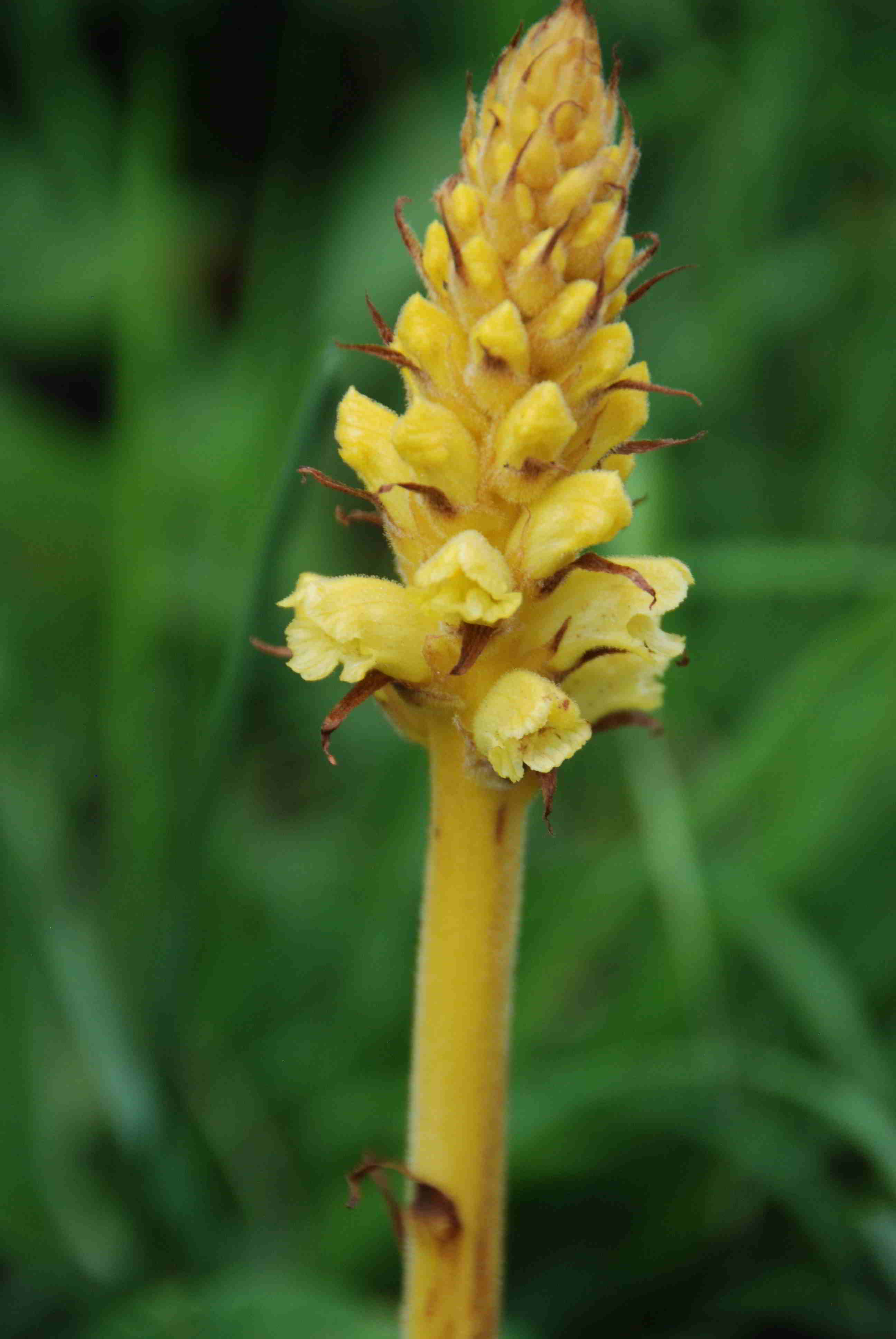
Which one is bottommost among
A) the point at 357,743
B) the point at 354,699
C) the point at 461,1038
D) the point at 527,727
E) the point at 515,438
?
the point at 461,1038

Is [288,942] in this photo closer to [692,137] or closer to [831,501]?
[831,501]

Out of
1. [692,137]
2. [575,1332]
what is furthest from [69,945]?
[692,137]

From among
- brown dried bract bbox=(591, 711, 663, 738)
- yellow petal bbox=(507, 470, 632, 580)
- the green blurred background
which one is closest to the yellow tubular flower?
yellow petal bbox=(507, 470, 632, 580)

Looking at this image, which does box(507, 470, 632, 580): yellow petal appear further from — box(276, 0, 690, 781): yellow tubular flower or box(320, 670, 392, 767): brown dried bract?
box(320, 670, 392, 767): brown dried bract

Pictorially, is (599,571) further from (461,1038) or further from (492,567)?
(461,1038)

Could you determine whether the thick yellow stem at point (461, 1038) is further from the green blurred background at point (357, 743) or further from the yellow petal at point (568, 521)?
the green blurred background at point (357, 743)

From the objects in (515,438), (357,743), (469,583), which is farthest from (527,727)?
(357,743)
